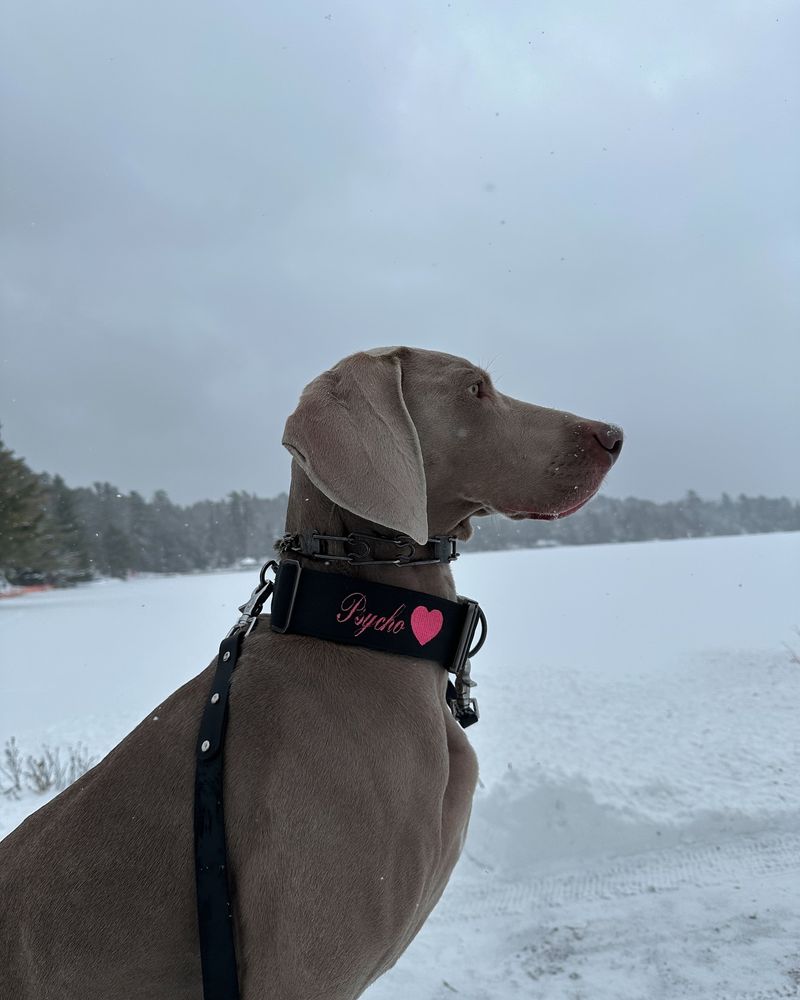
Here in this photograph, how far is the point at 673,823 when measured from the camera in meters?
4.38

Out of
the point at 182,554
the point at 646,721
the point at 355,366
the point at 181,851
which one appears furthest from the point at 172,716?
the point at 182,554

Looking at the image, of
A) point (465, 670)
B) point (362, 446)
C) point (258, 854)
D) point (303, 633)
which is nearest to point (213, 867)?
point (258, 854)

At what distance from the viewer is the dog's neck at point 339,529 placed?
5.74 ft

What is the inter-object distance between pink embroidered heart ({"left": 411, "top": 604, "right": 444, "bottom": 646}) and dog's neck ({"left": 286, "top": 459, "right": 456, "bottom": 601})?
0.24 feet

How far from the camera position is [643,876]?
383cm

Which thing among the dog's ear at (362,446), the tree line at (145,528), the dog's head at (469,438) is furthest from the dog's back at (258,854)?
the tree line at (145,528)

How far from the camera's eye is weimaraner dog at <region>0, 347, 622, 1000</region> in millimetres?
1436

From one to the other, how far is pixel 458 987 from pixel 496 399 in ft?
8.36

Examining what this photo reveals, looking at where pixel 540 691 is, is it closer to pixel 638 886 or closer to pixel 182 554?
pixel 638 886

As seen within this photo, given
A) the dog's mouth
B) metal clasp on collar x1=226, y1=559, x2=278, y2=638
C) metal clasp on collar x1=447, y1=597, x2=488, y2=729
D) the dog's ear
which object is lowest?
metal clasp on collar x1=447, y1=597, x2=488, y2=729

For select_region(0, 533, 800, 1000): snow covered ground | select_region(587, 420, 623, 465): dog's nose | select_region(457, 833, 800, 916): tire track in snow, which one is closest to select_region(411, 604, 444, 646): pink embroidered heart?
select_region(587, 420, 623, 465): dog's nose

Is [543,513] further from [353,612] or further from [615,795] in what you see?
[615,795]

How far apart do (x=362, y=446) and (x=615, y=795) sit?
163 inches

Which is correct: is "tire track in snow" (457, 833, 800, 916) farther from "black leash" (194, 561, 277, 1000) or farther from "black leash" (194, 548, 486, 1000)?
"black leash" (194, 561, 277, 1000)
